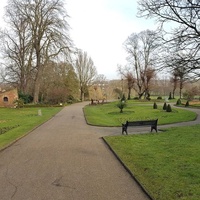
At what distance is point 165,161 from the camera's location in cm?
768

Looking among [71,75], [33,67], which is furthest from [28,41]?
[71,75]

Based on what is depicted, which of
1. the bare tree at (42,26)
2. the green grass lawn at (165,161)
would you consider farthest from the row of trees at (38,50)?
the green grass lawn at (165,161)

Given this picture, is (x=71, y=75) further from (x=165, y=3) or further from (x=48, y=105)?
(x=165, y=3)

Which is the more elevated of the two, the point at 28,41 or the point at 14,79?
the point at 28,41

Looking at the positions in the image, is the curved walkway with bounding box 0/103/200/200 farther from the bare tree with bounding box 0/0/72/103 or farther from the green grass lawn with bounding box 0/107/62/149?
the bare tree with bounding box 0/0/72/103

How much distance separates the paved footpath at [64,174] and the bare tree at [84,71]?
55.4 meters

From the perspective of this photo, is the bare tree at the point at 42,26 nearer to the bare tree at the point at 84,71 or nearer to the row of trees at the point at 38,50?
→ the row of trees at the point at 38,50

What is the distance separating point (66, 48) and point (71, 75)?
60.8 ft

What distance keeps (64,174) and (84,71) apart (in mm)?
60754

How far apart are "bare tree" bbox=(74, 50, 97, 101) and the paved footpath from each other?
182 feet

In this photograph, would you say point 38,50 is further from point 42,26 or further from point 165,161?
point 165,161

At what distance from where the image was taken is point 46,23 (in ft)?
130

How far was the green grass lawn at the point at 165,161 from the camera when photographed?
5492mm

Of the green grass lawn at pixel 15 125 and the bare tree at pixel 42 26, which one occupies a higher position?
the bare tree at pixel 42 26
